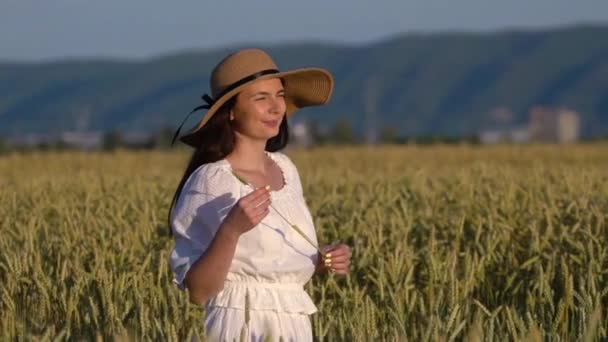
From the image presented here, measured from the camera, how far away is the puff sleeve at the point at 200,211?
3.76 m

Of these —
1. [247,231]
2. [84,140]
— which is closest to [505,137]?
[247,231]

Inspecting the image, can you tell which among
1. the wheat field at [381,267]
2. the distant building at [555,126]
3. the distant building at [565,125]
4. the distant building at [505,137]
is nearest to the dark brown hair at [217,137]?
the wheat field at [381,267]

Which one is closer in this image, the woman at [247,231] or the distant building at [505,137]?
the woman at [247,231]

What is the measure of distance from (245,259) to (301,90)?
0.65m

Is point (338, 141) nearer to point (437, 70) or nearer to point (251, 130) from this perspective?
point (251, 130)

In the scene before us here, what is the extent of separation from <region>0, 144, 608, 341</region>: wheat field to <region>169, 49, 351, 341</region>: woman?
0.12 m

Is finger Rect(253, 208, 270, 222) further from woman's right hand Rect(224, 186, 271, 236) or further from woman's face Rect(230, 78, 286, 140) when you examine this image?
woman's face Rect(230, 78, 286, 140)

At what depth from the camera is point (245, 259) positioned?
3.75 m

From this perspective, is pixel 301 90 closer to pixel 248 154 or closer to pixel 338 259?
pixel 248 154

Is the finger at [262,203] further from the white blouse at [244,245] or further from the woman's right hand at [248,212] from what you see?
the white blouse at [244,245]

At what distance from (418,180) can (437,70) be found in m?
186

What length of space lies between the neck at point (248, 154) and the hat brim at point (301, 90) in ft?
0.38

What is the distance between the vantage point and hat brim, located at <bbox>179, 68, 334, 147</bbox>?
395cm

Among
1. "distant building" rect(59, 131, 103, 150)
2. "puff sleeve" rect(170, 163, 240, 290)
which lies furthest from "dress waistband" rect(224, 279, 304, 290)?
"distant building" rect(59, 131, 103, 150)
